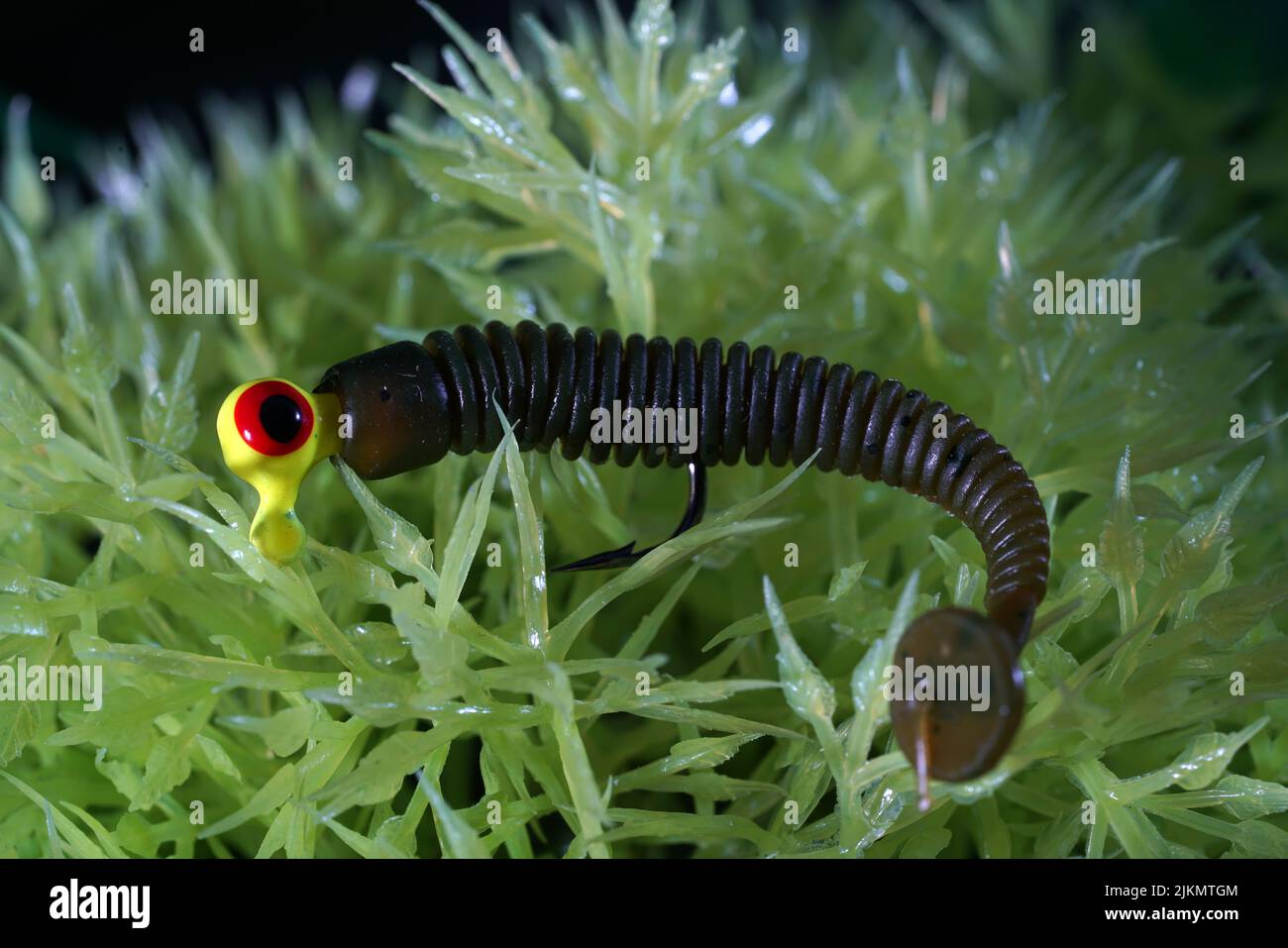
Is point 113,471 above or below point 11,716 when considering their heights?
above

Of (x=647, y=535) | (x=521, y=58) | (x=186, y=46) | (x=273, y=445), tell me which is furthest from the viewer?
(x=186, y=46)

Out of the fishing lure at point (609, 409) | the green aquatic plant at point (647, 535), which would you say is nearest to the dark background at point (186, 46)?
the green aquatic plant at point (647, 535)

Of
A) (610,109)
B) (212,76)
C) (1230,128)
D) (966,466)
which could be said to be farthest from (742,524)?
(212,76)

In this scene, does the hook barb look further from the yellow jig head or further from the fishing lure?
the yellow jig head

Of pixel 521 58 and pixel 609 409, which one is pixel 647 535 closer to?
pixel 609 409

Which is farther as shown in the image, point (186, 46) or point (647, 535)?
point (186, 46)

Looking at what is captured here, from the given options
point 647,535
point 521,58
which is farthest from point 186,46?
point 647,535

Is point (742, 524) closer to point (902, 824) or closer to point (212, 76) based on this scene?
point (902, 824)

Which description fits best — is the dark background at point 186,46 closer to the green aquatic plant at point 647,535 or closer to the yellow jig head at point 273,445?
the green aquatic plant at point 647,535
